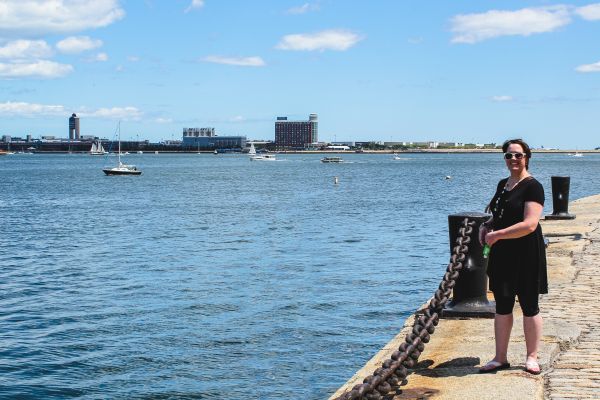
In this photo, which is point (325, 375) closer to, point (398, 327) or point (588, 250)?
point (398, 327)

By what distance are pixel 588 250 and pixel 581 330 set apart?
6.54 metres

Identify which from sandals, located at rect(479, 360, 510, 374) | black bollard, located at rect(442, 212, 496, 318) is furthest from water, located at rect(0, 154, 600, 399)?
sandals, located at rect(479, 360, 510, 374)

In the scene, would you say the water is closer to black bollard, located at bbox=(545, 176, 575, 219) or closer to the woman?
black bollard, located at bbox=(545, 176, 575, 219)

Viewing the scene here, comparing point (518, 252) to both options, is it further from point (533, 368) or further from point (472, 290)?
point (472, 290)

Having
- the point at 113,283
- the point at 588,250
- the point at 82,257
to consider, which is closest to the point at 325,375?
the point at 588,250

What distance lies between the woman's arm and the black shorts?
0.50m

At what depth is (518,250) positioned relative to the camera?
20.4 ft

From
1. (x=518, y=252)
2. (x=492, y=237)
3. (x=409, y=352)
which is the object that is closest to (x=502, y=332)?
(x=518, y=252)

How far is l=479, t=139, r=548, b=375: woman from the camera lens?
20.1 ft

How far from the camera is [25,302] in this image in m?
18.2

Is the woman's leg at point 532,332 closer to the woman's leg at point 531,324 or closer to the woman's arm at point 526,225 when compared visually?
the woman's leg at point 531,324

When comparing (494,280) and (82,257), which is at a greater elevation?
(494,280)

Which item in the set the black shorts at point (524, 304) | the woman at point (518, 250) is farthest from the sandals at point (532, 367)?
the black shorts at point (524, 304)

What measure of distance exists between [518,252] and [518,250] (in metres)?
0.02
